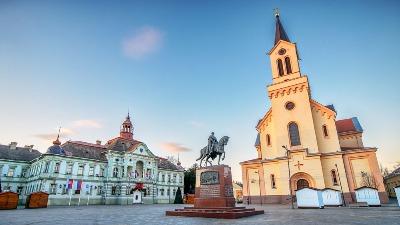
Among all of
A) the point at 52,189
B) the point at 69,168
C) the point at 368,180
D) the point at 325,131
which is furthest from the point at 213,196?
the point at 69,168

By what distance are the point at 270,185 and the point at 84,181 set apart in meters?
32.6

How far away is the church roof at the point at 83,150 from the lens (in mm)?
44053

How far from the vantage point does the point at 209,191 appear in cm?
1544

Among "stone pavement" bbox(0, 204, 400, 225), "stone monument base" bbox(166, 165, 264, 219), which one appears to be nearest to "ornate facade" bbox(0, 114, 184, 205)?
"stone pavement" bbox(0, 204, 400, 225)

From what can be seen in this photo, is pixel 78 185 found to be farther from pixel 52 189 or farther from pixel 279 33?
pixel 279 33

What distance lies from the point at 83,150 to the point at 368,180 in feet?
152

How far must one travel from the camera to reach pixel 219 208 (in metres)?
14.1

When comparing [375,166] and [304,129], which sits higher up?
[304,129]

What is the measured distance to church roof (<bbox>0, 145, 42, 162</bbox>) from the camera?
4694cm

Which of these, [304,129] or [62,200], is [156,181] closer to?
[62,200]

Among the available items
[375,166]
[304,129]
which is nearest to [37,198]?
[304,129]

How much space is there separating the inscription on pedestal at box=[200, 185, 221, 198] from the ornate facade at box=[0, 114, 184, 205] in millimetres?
32640

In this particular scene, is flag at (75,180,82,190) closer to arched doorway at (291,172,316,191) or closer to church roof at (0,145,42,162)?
church roof at (0,145,42,162)

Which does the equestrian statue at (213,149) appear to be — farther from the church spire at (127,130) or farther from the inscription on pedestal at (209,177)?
the church spire at (127,130)
